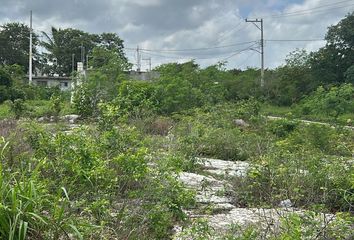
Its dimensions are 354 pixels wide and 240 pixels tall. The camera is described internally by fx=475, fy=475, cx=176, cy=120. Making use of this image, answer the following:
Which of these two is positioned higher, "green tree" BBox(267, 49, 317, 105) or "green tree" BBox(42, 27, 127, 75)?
"green tree" BBox(42, 27, 127, 75)

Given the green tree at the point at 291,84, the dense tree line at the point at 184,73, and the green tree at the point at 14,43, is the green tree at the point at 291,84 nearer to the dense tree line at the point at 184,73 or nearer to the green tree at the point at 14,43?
the dense tree line at the point at 184,73

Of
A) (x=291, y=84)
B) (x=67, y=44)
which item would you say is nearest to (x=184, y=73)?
(x=291, y=84)

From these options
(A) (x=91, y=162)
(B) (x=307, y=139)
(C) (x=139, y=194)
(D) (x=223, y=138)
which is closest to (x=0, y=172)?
(A) (x=91, y=162)

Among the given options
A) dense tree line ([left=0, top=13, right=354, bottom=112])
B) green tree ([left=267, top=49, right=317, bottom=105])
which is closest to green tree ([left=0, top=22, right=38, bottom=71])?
dense tree line ([left=0, top=13, right=354, bottom=112])

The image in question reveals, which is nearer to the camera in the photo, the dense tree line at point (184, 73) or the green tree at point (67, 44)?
the dense tree line at point (184, 73)

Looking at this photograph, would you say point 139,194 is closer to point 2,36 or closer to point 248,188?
point 248,188

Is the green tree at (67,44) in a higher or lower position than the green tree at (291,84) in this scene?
higher

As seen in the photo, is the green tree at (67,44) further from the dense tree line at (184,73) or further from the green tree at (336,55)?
the green tree at (336,55)

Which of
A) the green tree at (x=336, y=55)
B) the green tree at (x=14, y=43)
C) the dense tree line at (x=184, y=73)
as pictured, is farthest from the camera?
the green tree at (x=14, y=43)

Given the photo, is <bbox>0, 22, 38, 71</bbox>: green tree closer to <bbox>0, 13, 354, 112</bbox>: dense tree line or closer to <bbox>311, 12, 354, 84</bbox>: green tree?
<bbox>0, 13, 354, 112</bbox>: dense tree line

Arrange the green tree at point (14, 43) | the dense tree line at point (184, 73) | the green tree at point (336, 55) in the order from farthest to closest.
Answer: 1. the green tree at point (14, 43)
2. the green tree at point (336, 55)
3. the dense tree line at point (184, 73)

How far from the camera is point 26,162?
482cm

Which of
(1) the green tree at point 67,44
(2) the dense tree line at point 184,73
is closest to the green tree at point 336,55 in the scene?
(2) the dense tree line at point 184,73

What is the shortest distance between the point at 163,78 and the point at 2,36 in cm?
4161
